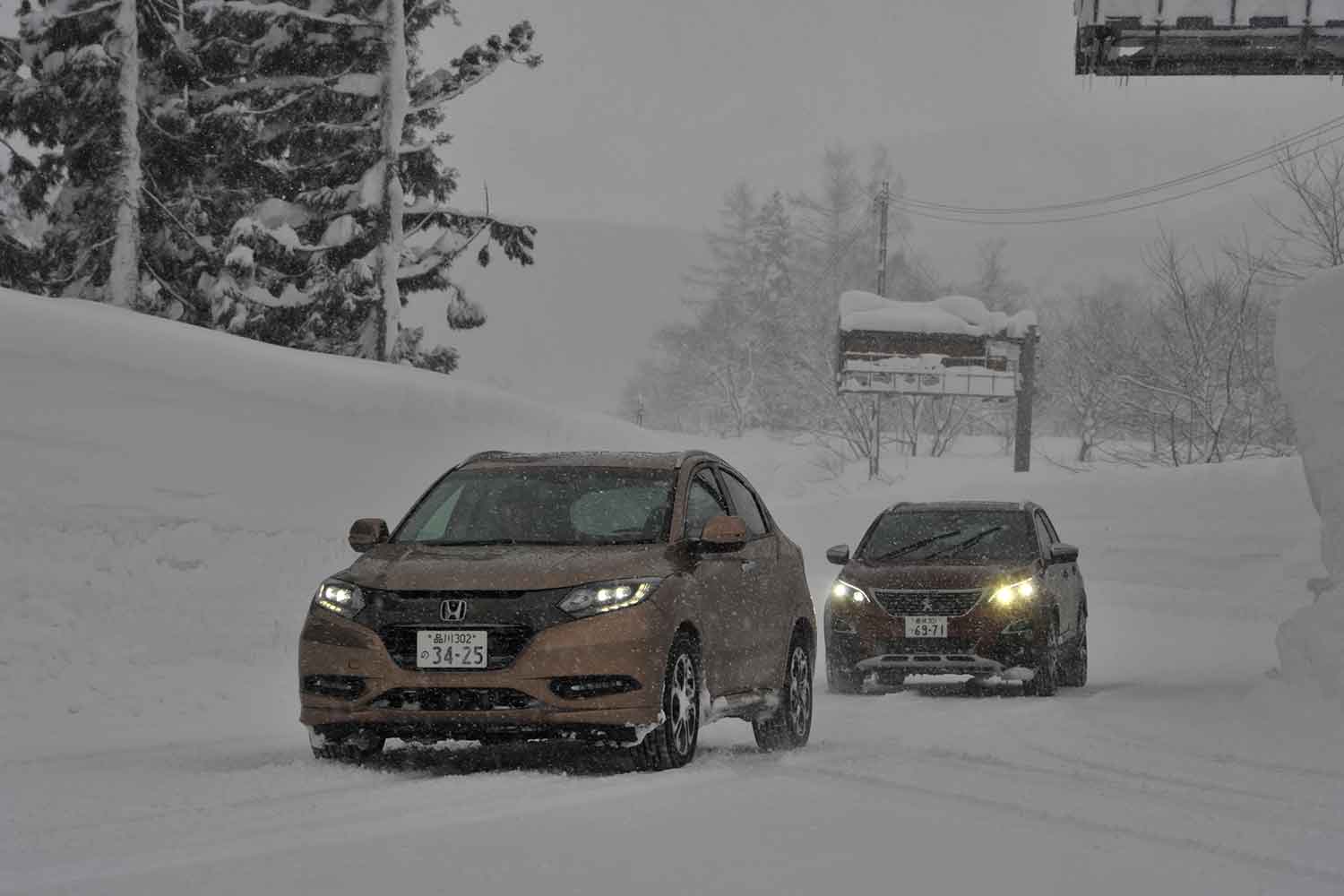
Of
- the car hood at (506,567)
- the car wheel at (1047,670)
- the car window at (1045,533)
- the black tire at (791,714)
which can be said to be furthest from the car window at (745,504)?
the car window at (1045,533)

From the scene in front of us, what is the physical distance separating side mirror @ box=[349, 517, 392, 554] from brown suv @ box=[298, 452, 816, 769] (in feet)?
0.03

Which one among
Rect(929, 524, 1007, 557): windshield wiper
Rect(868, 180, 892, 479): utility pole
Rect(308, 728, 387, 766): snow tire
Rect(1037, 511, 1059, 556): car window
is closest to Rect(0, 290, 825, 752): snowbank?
Rect(308, 728, 387, 766): snow tire

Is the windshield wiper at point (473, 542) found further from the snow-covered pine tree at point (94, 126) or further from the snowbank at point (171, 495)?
the snow-covered pine tree at point (94, 126)

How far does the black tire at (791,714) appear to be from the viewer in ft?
34.7

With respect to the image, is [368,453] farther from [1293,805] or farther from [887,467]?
[887,467]

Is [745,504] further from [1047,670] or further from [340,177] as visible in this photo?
[340,177]

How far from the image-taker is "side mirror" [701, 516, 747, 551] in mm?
9242

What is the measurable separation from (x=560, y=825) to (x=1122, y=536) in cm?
2798

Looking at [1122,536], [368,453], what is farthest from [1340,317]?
[1122,536]

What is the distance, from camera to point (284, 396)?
23.3 meters

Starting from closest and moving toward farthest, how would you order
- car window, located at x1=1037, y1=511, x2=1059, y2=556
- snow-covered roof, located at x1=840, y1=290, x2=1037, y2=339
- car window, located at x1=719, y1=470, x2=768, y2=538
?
car window, located at x1=719, y1=470, x2=768, y2=538, car window, located at x1=1037, y1=511, x2=1059, y2=556, snow-covered roof, located at x1=840, y1=290, x2=1037, y2=339

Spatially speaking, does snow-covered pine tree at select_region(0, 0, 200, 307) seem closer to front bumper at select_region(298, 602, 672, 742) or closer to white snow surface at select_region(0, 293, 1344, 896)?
white snow surface at select_region(0, 293, 1344, 896)

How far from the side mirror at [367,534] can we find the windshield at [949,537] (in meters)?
6.95

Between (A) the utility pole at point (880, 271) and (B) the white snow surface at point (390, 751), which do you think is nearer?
(B) the white snow surface at point (390, 751)
